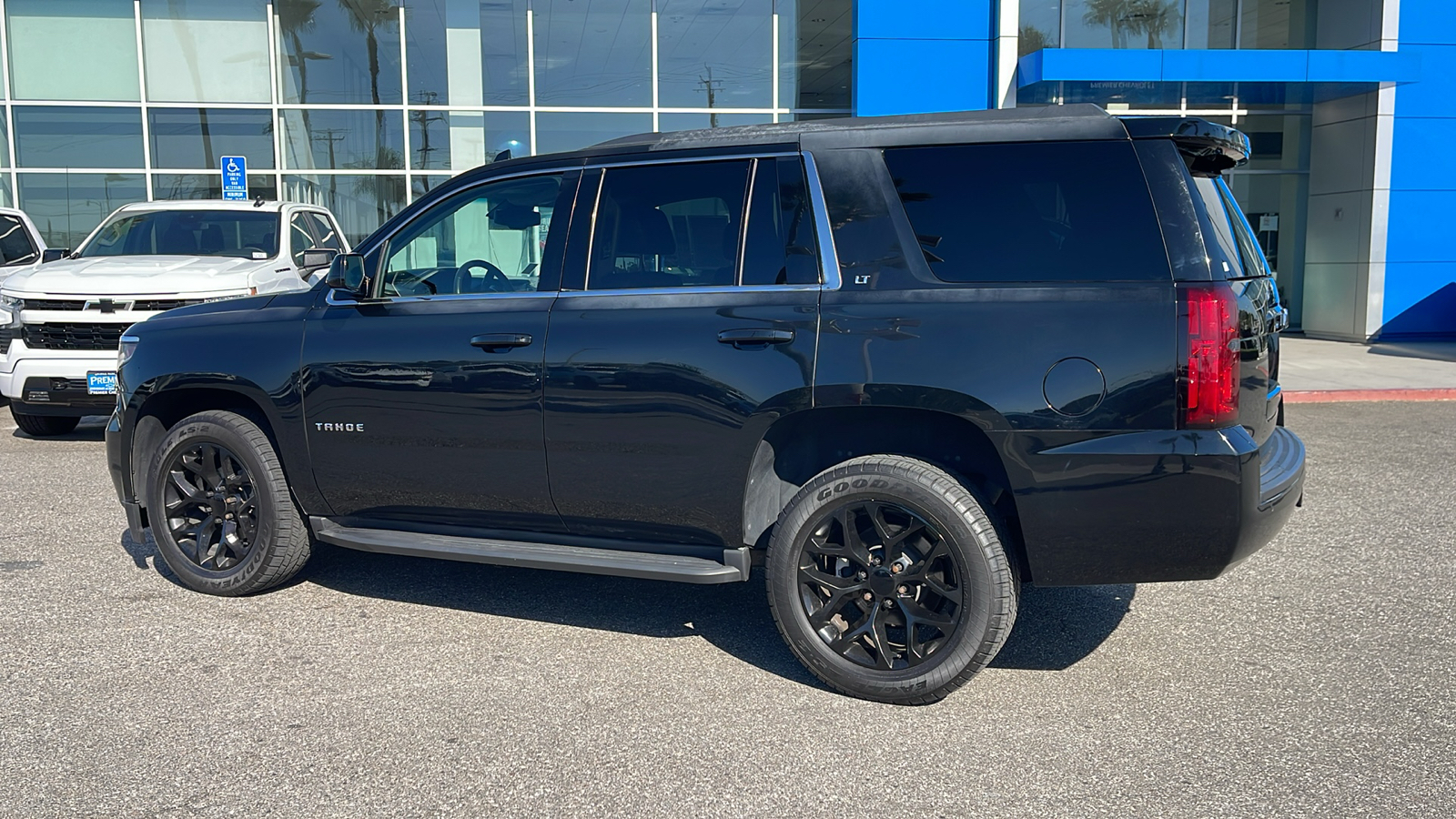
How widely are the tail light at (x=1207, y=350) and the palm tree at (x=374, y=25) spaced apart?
1654 centimetres

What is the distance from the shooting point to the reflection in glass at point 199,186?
18031mm

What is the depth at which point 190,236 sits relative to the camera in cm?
1027

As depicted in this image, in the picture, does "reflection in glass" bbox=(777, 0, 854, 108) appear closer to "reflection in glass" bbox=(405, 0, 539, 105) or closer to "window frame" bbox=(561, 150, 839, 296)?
"reflection in glass" bbox=(405, 0, 539, 105)

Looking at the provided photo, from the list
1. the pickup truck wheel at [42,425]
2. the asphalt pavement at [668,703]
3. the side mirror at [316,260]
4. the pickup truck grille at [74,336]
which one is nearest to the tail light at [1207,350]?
the asphalt pavement at [668,703]

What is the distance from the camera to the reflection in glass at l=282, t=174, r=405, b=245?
18.2 meters

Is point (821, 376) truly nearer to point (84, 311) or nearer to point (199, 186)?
point (84, 311)

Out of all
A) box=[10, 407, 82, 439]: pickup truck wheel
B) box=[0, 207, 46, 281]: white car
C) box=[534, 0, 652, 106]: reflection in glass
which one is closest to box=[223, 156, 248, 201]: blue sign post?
box=[0, 207, 46, 281]: white car

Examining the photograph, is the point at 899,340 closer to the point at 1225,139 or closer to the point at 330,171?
the point at 1225,139

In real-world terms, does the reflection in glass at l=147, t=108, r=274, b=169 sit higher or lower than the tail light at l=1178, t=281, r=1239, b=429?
higher

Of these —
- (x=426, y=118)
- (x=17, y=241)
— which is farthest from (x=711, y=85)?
(x=17, y=241)

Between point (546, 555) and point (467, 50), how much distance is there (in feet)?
50.9

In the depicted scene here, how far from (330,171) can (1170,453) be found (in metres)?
16.9

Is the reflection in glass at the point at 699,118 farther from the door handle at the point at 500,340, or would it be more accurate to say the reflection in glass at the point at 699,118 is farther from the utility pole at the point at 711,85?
the door handle at the point at 500,340

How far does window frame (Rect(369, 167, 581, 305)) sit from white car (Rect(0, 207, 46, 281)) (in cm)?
847
